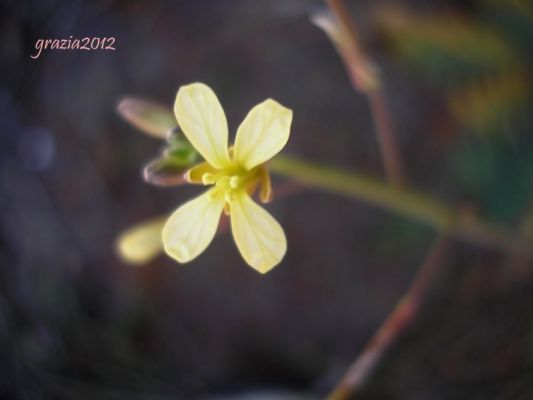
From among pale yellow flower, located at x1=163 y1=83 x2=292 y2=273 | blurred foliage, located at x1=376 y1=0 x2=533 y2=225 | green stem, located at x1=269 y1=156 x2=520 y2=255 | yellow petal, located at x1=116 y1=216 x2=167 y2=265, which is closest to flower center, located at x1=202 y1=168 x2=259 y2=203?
pale yellow flower, located at x1=163 y1=83 x2=292 y2=273

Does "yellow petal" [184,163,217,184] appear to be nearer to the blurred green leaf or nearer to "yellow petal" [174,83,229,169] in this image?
"yellow petal" [174,83,229,169]

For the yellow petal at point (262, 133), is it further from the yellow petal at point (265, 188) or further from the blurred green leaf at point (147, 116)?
the blurred green leaf at point (147, 116)

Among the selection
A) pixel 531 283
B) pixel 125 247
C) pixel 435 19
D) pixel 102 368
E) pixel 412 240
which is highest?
pixel 435 19

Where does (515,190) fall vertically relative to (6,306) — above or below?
above

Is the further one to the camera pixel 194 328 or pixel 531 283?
pixel 194 328

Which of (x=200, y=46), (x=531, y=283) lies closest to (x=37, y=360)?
(x=200, y=46)

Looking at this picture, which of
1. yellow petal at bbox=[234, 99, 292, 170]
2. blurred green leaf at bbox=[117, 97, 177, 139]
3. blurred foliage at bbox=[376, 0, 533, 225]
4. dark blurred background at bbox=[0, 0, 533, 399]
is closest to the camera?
yellow petal at bbox=[234, 99, 292, 170]

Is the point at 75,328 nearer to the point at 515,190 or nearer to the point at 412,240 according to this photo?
the point at 412,240
